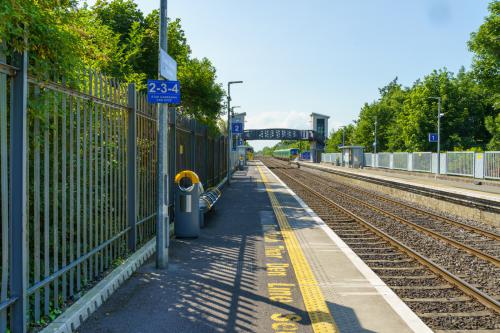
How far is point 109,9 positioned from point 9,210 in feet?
71.2

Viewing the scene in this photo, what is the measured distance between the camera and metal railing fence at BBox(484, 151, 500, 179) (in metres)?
30.6

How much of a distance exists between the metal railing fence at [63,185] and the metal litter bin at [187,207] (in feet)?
3.92

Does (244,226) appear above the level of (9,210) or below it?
below

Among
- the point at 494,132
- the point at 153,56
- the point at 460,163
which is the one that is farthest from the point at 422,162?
the point at 153,56

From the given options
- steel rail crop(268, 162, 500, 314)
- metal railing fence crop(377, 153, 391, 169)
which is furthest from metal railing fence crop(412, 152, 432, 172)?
steel rail crop(268, 162, 500, 314)

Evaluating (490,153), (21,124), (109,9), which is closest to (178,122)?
(21,124)

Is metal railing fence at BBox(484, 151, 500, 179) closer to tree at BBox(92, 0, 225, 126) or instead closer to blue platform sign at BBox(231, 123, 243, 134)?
blue platform sign at BBox(231, 123, 243, 134)

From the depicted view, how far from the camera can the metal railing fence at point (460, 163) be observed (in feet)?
113

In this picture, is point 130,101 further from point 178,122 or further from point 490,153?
point 490,153

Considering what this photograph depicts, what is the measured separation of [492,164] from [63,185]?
105 ft

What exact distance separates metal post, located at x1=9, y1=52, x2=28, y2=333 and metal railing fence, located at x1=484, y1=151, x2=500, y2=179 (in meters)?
32.0

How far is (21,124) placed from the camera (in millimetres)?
4066

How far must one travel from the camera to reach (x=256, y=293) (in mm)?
6004

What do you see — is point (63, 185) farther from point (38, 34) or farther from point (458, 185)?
point (458, 185)
